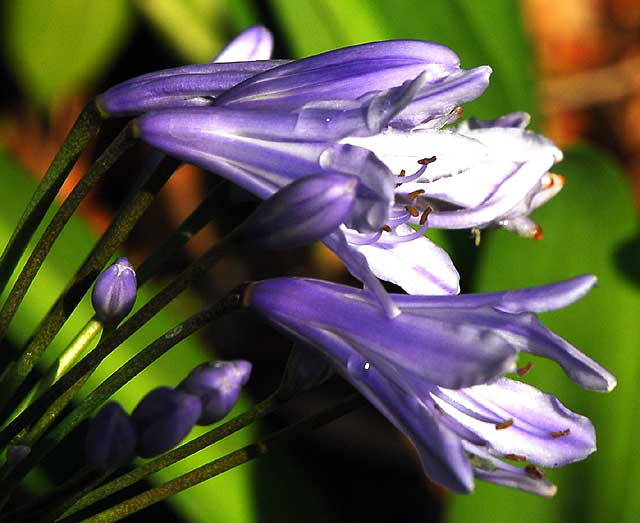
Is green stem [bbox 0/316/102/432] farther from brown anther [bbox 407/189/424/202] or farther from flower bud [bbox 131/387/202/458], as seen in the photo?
brown anther [bbox 407/189/424/202]

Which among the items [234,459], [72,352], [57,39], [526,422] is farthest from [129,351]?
[57,39]

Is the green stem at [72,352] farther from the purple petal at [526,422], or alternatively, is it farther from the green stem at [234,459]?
the purple petal at [526,422]

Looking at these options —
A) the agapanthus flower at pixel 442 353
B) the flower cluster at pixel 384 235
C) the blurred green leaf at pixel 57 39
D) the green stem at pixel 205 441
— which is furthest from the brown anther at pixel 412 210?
the blurred green leaf at pixel 57 39

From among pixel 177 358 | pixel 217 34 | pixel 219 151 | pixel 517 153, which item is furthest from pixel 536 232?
pixel 217 34

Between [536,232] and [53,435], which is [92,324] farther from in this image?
[536,232]

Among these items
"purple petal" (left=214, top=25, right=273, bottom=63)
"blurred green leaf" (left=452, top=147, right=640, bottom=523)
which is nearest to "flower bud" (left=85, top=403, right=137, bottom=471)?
"purple petal" (left=214, top=25, right=273, bottom=63)

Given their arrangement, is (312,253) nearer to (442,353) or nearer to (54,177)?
(54,177)
